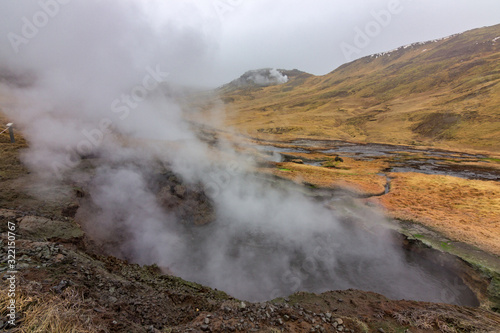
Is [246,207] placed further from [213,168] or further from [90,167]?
[90,167]

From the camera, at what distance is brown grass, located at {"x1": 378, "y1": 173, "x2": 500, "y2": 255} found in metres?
12.2

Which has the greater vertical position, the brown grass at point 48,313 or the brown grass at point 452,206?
the brown grass at point 48,313

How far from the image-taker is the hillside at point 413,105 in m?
62.6

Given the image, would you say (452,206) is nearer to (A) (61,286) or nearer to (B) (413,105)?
(A) (61,286)

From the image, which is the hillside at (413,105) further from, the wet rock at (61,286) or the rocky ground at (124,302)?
the wet rock at (61,286)

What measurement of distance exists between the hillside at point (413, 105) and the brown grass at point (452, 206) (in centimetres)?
4453

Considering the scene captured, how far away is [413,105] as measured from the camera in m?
88.8

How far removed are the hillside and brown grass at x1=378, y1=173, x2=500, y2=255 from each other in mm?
44532

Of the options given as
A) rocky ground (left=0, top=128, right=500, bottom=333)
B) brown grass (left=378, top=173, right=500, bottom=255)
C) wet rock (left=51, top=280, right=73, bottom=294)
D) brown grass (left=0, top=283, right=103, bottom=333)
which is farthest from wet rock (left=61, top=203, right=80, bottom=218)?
brown grass (left=378, top=173, right=500, bottom=255)

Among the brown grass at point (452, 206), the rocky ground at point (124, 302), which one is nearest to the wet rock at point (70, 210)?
the rocky ground at point (124, 302)

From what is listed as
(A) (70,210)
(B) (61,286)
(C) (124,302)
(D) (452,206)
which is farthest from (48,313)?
(D) (452,206)

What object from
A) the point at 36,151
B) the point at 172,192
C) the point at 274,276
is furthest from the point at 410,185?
the point at 36,151

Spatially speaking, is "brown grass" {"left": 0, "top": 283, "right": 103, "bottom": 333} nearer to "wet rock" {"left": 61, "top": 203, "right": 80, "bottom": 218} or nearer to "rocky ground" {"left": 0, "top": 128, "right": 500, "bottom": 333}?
"rocky ground" {"left": 0, "top": 128, "right": 500, "bottom": 333}

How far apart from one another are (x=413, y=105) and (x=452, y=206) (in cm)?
9406
